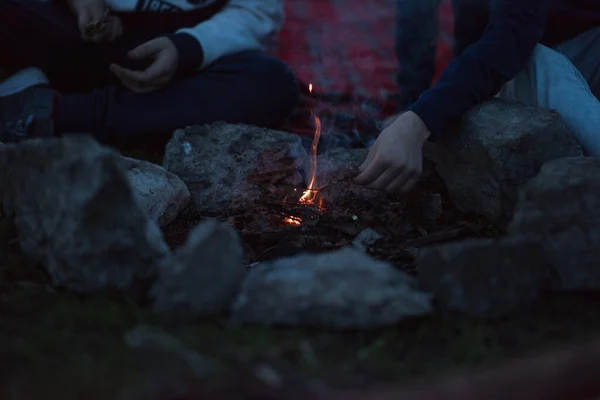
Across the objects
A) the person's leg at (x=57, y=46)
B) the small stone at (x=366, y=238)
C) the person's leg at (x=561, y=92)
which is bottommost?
the small stone at (x=366, y=238)

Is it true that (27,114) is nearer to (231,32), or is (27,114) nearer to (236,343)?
(231,32)

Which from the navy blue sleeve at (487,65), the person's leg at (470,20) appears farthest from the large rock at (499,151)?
the person's leg at (470,20)

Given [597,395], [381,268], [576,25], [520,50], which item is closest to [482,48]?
[520,50]

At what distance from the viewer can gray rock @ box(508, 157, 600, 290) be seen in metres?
1.14

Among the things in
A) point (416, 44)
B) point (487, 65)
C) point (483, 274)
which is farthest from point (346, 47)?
point (483, 274)

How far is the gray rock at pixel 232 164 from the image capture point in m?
1.89

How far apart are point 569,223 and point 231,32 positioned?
65.4 inches

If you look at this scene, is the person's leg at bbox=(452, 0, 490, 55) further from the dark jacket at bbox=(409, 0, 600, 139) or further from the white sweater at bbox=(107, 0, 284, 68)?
the white sweater at bbox=(107, 0, 284, 68)

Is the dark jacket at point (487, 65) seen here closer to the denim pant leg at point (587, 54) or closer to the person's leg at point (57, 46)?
the denim pant leg at point (587, 54)

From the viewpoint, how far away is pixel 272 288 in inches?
40.0

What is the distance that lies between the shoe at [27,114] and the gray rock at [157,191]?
64 cm

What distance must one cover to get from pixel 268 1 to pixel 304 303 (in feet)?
6.35

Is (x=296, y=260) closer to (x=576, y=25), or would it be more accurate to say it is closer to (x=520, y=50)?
(x=520, y=50)

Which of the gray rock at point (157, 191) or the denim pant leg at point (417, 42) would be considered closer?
the gray rock at point (157, 191)
